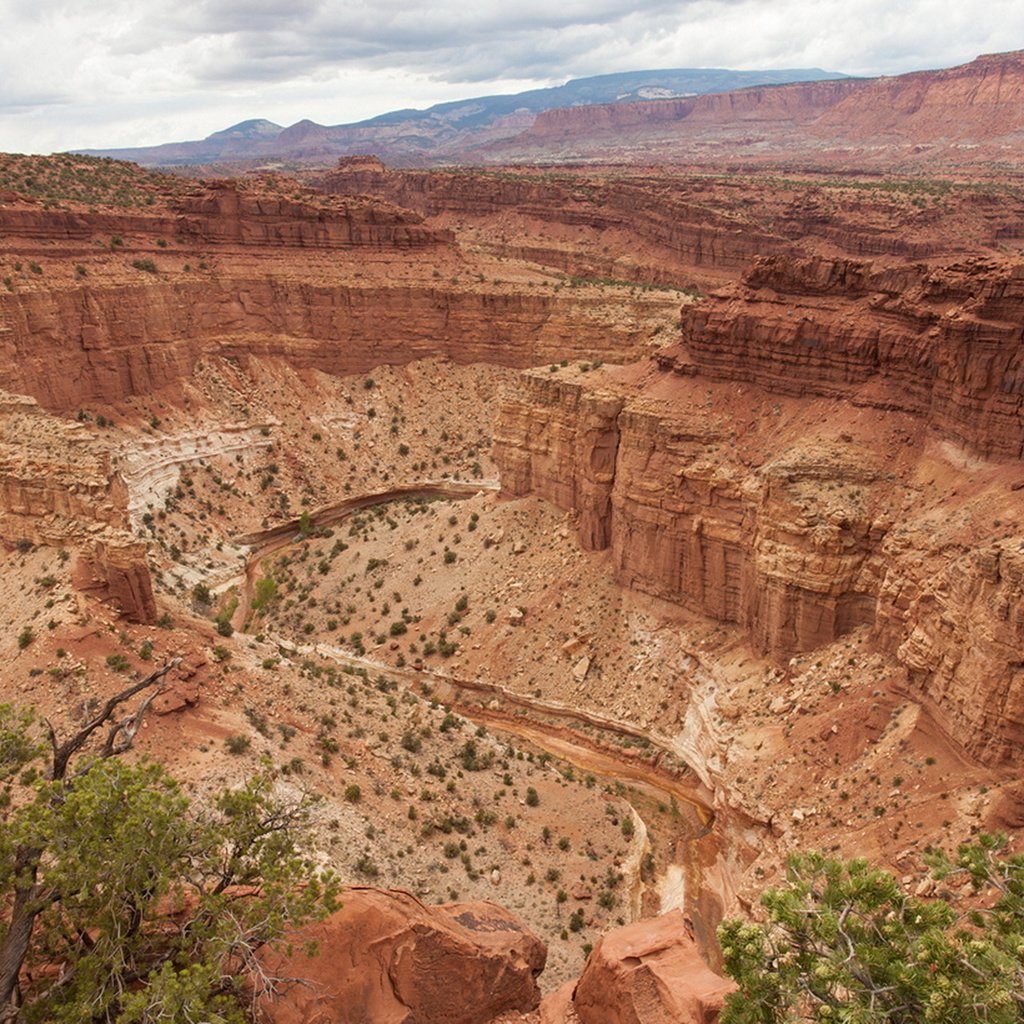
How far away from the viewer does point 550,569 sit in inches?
1542

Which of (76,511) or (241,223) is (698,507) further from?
(241,223)

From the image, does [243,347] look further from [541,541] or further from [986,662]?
[986,662]

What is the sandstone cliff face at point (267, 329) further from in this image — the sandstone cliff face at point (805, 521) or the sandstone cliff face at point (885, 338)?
the sandstone cliff face at point (885, 338)

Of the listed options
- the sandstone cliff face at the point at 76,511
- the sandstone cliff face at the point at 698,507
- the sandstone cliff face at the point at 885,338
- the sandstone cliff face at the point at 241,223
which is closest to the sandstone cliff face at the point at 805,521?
the sandstone cliff face at the point at 698,507

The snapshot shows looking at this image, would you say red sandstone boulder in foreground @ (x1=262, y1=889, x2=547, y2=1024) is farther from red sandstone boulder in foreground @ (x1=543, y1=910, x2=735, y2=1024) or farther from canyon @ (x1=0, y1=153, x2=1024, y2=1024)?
red sandstone boulder in foreground @ (x1=543, y1=910, x2=735, y2=1024)

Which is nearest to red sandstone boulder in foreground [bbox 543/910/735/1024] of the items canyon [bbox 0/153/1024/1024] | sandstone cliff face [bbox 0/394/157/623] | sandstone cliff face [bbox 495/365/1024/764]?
canyon [bbox 0/153/1024/1024]

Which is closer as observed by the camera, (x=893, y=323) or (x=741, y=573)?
(x=893, y=323)

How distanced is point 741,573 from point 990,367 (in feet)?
35.0

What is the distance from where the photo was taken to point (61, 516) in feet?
A: 89.0

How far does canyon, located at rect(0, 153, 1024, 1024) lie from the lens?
2142 cm

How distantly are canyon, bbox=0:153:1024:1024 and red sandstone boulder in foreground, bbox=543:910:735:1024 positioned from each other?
6cm

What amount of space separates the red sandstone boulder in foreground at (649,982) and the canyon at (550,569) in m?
0.06

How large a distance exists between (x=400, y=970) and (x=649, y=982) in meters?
3.94

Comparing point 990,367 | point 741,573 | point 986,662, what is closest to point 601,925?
point 986,662
